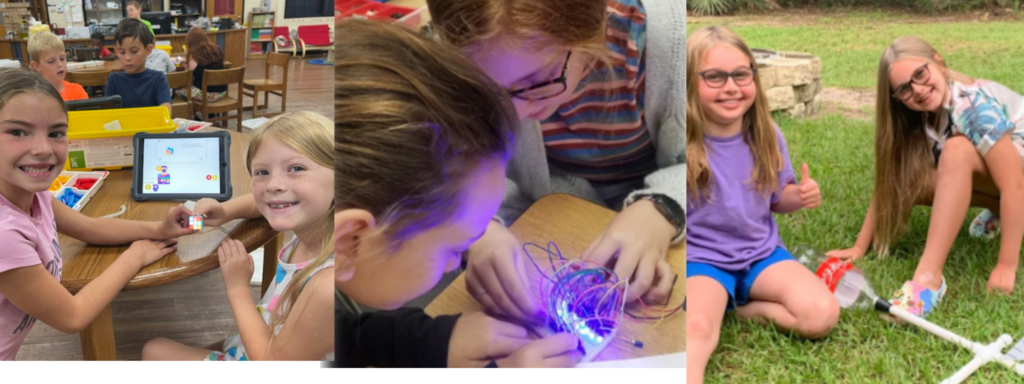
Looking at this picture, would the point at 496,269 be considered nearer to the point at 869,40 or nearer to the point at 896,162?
the point at 896,162

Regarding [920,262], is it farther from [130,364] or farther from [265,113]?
[265,113]

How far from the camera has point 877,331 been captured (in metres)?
2.09

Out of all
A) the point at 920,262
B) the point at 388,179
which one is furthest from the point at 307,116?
the point at 920,262

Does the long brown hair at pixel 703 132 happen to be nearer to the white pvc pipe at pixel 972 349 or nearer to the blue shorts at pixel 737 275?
the blue shorts at pixel 737 275

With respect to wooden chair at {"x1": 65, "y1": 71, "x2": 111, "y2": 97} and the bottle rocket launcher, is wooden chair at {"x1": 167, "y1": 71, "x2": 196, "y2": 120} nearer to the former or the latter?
wooden chair at {"x1": 65, "y1": 71, "x2": 111, "y2": 97}

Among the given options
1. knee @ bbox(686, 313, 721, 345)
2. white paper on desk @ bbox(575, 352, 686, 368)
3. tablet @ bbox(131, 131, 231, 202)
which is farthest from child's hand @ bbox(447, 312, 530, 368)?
tablet @ bbox(131, 131, 231, 202)

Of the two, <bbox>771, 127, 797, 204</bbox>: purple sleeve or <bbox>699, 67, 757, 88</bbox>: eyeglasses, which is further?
<bbox>771, 127, 797, 204</bbox>: purple sleeve

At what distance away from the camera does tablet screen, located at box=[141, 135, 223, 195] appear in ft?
6.31

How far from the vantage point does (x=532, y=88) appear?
4.08 ft

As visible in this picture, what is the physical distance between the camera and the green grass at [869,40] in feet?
11.8

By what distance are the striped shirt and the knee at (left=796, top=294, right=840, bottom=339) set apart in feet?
3.18

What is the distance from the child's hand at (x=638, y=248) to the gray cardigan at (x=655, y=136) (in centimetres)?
3

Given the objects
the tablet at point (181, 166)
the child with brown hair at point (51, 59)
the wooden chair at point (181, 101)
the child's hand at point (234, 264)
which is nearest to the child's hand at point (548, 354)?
the child's hand at point (234, 264)

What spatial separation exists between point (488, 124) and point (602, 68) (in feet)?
0.64
